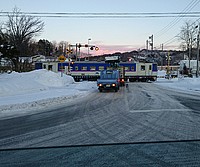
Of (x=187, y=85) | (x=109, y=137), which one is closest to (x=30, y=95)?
(x=109, y=137)

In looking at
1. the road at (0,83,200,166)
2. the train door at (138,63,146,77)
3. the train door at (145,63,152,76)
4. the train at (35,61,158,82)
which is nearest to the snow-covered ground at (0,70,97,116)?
the road at (0,83,200,166)

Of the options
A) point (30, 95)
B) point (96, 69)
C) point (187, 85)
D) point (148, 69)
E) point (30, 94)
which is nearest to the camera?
point (30, 95)

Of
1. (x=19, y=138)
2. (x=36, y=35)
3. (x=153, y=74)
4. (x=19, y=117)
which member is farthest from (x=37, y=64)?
(x=19, y=138)

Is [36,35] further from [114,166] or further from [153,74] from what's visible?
[114,166]

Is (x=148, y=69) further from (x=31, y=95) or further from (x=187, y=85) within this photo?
(x=31, y=95)

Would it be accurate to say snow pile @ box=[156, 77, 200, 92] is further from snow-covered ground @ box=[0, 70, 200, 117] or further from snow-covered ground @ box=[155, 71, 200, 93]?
snow-covered ground @ box=[0, 70, 200, 117]

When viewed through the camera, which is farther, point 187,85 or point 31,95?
point 187,85

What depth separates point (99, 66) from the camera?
151ft

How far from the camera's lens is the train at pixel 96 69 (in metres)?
45.9

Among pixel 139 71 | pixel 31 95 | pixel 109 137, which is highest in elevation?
pixel 139 71

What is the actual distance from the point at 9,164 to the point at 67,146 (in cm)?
150

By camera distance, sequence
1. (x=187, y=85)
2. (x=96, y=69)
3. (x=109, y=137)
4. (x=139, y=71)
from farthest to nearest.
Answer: (x=139, y=71) < (x=96, y=69) < (x=187, y=85) < (x=109, y=137)

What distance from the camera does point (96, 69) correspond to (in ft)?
151

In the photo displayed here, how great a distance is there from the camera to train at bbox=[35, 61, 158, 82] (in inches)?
1809
